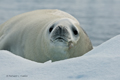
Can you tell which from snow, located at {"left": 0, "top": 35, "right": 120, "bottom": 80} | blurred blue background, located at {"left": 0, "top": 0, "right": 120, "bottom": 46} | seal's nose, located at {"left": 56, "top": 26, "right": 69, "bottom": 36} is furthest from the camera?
blurred blue background, located at {"left": 0, "top": 0, "right": 120, "bottom": 46}

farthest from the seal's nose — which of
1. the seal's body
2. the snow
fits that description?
the snow

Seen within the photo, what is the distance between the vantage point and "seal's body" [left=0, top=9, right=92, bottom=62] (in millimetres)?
3357

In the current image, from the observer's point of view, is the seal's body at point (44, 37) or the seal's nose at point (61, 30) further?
the seal's body at point (44, 37)

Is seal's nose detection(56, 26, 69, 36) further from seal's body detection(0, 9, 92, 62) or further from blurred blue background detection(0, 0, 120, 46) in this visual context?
blurred blue background detection(0, 0, 120, 46)

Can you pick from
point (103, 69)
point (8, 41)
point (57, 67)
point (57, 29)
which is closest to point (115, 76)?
point (103, 69)

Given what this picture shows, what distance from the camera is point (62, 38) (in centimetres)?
325

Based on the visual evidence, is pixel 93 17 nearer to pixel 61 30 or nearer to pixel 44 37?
pixel 44 37

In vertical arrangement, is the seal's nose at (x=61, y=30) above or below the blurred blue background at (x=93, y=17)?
above

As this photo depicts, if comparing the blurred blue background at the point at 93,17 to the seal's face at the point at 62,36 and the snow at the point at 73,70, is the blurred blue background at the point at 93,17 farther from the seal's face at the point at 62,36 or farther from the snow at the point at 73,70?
the snow at the point at 73,70

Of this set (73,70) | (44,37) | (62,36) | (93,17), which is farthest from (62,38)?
(93,17)

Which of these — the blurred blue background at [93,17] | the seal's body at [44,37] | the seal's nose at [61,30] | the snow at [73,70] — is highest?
the snow at [73,70]

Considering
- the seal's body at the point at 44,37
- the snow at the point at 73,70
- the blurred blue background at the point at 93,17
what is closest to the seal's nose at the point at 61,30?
the seal's body at the point at 44,37

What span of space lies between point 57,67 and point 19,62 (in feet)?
1.56

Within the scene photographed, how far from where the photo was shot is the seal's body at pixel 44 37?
336 cm
